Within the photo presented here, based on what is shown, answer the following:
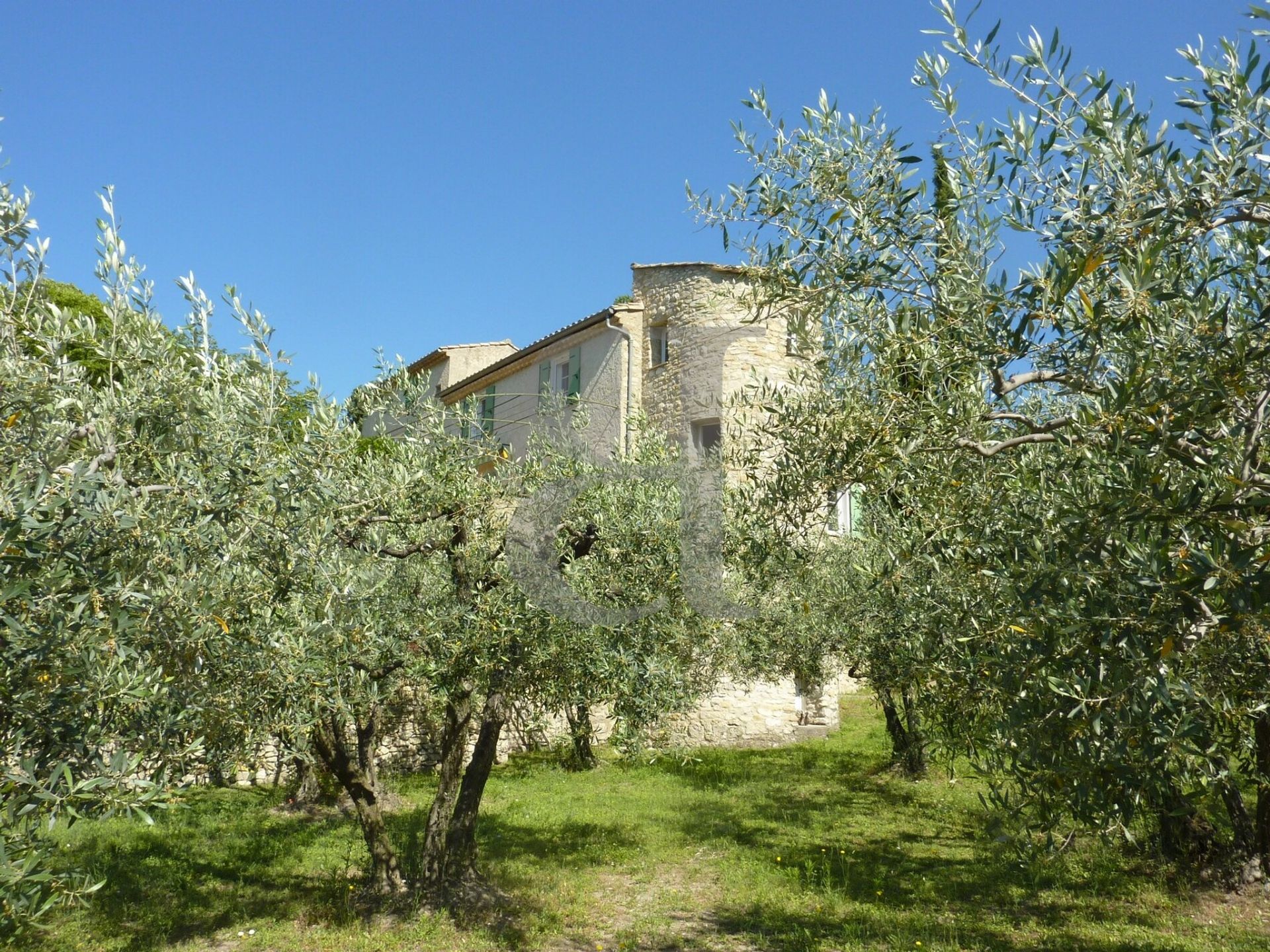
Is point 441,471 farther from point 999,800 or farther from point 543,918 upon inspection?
point 999,800

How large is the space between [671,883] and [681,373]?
16080 millimetres

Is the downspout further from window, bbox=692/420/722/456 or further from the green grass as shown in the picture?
the green grass

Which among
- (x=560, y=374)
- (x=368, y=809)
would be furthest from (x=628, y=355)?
(x=368, y=809)

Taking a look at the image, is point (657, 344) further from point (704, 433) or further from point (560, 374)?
point (560, 374)

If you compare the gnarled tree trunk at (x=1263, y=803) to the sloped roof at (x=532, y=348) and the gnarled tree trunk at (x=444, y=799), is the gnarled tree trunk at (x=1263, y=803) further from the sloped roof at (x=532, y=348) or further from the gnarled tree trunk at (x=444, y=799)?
the sloped roof at (x=532, y=348)

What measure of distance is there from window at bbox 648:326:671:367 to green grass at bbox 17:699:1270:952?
13142 millimetres

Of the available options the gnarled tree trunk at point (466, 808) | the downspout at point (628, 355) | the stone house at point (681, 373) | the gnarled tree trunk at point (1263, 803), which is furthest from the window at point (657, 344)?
the gnarled tree trunk at point (1263, 803)

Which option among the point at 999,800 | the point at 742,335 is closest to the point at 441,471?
the point at 999,800

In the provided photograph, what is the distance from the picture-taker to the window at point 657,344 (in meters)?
27.2

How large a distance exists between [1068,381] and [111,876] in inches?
526

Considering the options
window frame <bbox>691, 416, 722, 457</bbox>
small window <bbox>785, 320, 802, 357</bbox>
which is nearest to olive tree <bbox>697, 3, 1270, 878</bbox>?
small window <bbox>785, 320, 802, 357</bbox>

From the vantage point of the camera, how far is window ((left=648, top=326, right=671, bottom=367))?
27.2 m

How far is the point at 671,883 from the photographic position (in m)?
12.7

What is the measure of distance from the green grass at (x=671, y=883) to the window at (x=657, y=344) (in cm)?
1314
